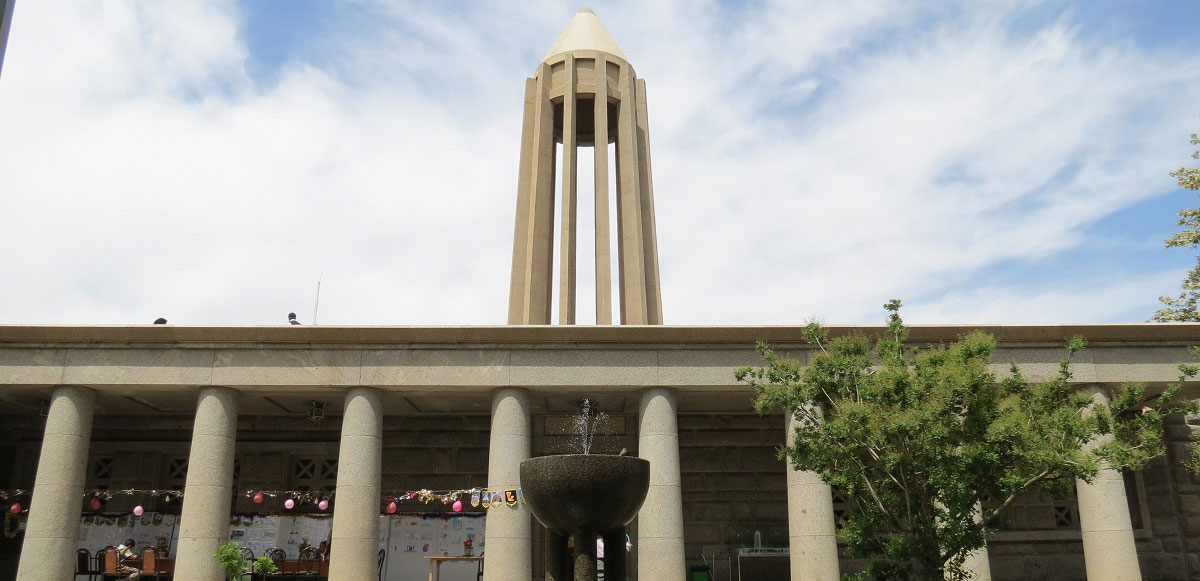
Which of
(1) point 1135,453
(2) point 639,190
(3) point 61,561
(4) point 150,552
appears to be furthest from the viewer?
(2) point 639,190

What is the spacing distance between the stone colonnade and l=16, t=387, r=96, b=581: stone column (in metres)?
0.02

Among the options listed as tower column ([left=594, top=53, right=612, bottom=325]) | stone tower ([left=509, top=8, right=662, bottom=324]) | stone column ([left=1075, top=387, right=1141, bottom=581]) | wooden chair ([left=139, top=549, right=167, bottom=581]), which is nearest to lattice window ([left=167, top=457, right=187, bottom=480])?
wooden chair ([left=139, top=549, right=167, bottom=581])

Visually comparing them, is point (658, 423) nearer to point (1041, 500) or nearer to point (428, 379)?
point (428, 379)

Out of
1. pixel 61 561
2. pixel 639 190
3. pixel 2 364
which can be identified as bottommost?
pixel 61 561

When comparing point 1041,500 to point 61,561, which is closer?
point 61,561

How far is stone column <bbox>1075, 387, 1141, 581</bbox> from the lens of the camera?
19281 mm

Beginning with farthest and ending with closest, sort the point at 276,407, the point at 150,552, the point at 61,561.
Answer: the point at 276,407 < the point at 150,552 < the point at 61,561

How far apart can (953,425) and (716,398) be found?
8.12 m

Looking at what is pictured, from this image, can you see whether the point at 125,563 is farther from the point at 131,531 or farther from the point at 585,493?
the point at 585,493

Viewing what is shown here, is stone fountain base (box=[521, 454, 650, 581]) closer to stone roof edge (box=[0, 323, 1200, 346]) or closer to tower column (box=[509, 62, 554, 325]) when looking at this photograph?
stone roof edge (box=[0, 323, 1200, 346])

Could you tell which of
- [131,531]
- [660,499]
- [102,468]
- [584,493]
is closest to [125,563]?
[131,531]

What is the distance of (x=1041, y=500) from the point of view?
24.4 metres

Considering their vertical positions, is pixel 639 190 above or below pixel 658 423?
above

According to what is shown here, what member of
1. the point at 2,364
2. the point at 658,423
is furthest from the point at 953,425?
the point at 2,364
